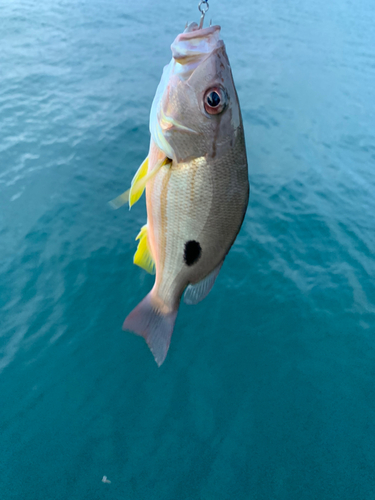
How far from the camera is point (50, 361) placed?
4.90 meters

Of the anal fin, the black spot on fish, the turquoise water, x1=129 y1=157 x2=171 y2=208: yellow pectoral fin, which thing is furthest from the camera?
the turquoise water

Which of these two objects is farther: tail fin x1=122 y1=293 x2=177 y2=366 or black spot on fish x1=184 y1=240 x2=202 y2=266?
tail fin x1=122 y1=293 x2=177 y2=366

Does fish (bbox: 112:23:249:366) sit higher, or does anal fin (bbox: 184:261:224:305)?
fish (bbox: 112:23:249:366)

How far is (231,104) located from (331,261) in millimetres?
5535

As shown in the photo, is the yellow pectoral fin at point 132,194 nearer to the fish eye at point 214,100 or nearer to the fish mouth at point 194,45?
the fish eye at point 214,100

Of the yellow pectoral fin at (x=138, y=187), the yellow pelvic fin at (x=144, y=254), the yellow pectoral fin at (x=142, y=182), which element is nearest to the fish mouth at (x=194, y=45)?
the yellow pectoral fin at (x=142, y=182)

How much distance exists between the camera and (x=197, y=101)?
75.2 inches

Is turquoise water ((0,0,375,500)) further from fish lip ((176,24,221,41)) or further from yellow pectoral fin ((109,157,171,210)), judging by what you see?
fish lip ((176,24,221,41))

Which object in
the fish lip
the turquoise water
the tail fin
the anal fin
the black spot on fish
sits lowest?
the turquoise water

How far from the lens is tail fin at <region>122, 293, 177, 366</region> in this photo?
255 cm

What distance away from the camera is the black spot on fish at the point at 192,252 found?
2238mm

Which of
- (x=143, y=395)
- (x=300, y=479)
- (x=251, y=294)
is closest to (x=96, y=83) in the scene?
(x=251, y=294)

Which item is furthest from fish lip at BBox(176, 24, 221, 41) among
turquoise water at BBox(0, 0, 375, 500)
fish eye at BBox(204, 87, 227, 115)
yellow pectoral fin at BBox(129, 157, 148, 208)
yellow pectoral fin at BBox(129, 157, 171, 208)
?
turquoise water at BBox(0, 0, 375, 500)

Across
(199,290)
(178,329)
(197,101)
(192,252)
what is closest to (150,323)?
(199,290)
